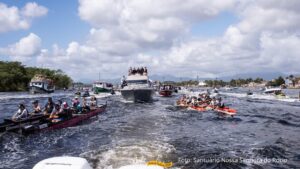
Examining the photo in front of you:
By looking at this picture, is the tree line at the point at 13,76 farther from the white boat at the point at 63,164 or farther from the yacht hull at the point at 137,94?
the white boat at the point at 63,164

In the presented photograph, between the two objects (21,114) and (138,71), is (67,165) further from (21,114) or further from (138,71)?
(138,71)

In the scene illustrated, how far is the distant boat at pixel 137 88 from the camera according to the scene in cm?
5391

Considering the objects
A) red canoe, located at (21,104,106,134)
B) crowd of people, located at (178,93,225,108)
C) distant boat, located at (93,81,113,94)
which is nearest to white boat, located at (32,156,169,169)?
red canoe, located at (21,104,106,134)

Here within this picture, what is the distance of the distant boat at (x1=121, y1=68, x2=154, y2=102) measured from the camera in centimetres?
5391

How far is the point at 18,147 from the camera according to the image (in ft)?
67.3

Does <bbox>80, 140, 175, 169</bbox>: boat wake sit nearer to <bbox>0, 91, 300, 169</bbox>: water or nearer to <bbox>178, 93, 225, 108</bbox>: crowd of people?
<bbox>0, 91, 300, 169</bbox>: water

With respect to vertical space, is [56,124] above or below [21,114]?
below

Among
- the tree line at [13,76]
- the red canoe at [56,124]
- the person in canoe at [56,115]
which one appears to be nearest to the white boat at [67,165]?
the red canoe at [56,124]

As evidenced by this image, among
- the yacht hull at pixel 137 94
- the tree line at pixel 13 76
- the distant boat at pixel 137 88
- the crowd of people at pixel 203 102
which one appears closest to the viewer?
the crowd of people at pixel 203 102

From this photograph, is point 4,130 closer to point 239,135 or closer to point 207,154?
point 207,154

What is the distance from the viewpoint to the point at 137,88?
53.9 metres

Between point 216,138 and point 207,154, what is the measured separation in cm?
546

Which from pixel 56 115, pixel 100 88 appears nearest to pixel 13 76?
pixel 100 88

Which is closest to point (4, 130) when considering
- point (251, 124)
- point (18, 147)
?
point (18, 147)
